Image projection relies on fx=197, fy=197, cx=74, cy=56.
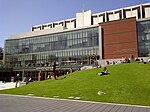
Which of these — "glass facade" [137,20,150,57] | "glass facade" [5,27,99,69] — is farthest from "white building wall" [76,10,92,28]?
"glass facade" [137,20,150,57]

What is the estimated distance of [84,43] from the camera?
68.6 m

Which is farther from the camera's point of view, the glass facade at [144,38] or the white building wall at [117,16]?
the white building wall at [117,16]

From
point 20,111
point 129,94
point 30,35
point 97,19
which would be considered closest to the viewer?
point 20,111

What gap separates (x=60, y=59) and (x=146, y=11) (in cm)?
4025

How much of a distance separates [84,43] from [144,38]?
19.9 metres

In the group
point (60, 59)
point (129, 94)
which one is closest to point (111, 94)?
point (129, 94)

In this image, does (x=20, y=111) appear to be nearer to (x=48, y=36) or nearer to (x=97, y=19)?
(x=48, y=36)

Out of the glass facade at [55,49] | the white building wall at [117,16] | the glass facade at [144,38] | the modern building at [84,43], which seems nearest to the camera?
the glass facade at [144,38]

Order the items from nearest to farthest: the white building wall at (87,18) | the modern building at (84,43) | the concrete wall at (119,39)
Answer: the concrete wall at (119,39) < the modern building at (84,43) < the white building wall at (87,18)

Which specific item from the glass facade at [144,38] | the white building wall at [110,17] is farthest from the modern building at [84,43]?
Answer: the white building wall at [110,17]

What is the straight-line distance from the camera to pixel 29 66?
75438 millimetres

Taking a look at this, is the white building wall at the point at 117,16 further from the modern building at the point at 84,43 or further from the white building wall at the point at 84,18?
the white building wall at the point at 84,18

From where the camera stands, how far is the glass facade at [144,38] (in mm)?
59094

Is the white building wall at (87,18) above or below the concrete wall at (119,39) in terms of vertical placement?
above
